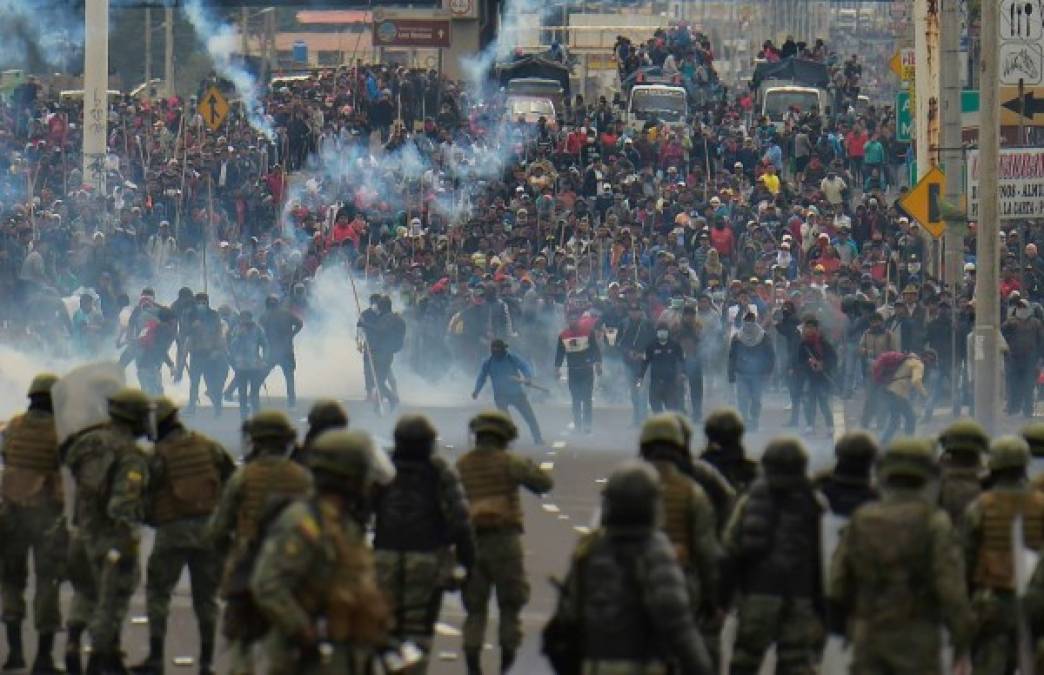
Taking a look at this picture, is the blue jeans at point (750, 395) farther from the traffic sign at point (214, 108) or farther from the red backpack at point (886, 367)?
the traffic sign at point (214, 108)

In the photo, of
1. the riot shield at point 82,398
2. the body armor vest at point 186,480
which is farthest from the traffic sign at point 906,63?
the body armor vest at point 186,480

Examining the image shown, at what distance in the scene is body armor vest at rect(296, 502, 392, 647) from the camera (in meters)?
8.62

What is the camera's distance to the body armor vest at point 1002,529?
36.4ft

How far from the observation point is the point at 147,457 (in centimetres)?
1252

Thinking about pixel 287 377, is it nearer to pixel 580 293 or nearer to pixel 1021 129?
pixel 580 293

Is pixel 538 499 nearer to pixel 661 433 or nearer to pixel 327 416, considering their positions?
pixel 327 416

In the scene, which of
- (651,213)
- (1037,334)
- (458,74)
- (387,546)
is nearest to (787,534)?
(387,546)

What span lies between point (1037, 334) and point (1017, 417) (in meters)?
0.96

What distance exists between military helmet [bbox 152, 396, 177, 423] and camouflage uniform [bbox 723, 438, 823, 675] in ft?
10.3

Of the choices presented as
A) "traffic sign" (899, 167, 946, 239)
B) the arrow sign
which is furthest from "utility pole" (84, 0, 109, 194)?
the arrow sign

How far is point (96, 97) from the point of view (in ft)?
137

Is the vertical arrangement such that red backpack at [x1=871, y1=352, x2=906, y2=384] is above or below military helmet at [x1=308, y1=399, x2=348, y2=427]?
below

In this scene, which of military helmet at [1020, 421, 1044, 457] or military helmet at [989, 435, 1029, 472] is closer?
military helmet at [989, 435, 1029, 472]

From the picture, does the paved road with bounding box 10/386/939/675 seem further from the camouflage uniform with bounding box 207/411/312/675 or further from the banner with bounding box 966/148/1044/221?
the banner with bounding box 966/148/1044/221
